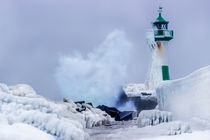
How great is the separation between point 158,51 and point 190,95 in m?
20.4

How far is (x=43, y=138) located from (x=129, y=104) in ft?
87.8

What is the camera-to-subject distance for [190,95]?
1065 cm

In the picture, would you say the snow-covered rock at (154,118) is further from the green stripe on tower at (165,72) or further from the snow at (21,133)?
the green stripe on tower at (165,72)

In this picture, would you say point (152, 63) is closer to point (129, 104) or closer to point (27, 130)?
point (129, 104)

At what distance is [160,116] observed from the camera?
380 inches

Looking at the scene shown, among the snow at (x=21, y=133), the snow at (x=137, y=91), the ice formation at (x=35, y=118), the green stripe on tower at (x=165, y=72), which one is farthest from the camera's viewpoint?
the snow at (x=137, y=91)

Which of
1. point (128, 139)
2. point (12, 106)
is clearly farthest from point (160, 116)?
point (12, 106)

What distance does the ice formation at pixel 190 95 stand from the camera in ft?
31.9

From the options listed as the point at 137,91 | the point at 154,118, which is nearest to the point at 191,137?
the point at 154,118

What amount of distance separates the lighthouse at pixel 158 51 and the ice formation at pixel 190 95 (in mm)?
17985

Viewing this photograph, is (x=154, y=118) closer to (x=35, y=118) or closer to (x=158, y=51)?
(x=35, y=118)

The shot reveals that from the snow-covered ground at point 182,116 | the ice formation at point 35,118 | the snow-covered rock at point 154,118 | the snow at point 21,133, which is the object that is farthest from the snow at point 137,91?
the snow at point 21,133

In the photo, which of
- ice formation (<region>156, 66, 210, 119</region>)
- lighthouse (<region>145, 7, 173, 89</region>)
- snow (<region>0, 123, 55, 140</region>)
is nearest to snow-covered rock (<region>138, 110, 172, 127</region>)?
A: ice formation (<region>156, 66, 210, 119</region>)

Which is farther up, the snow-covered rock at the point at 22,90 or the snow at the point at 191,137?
the snow-covered rock at the point at 22,90
